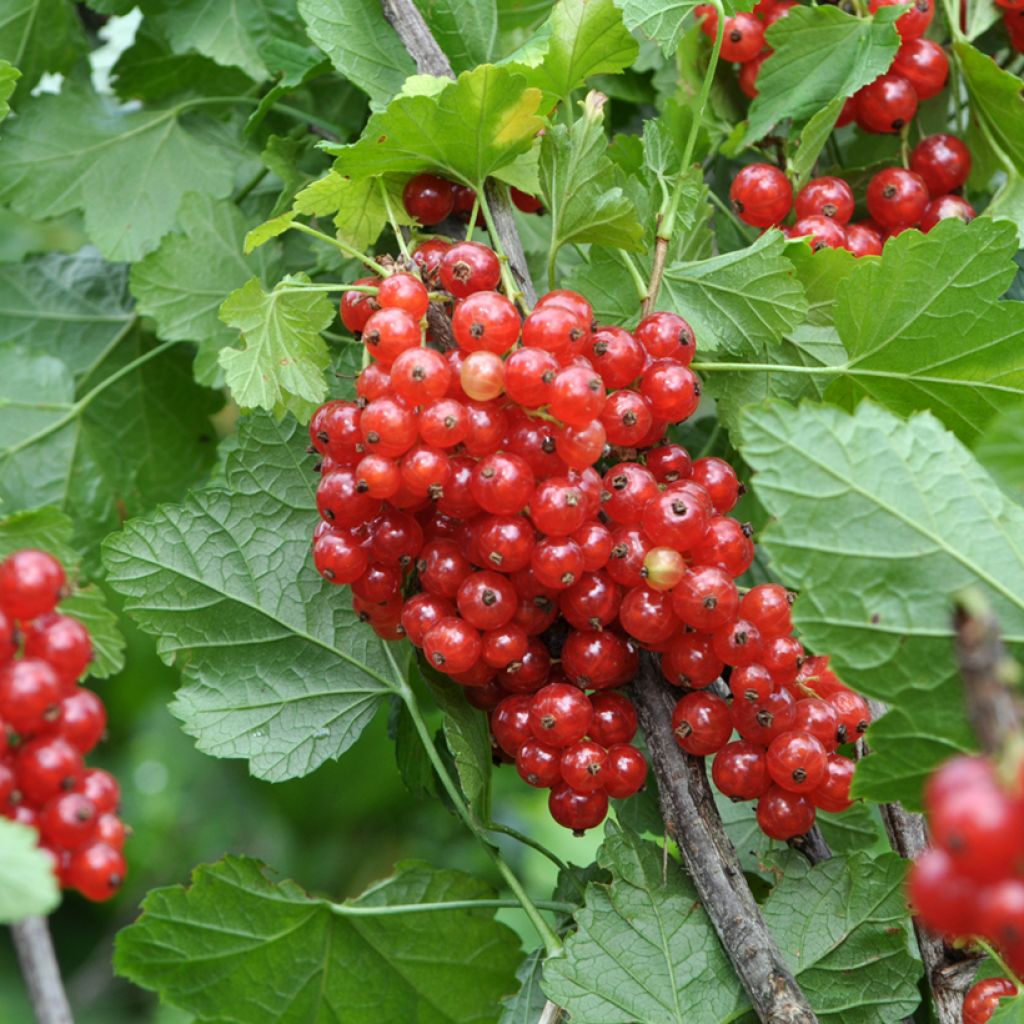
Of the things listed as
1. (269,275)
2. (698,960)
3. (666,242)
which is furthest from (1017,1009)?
(269,275)

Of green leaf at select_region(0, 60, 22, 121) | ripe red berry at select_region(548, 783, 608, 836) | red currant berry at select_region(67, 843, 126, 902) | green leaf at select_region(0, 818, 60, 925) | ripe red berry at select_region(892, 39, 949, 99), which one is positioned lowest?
ripe red berry at select_region(548, 783, 608, 836)

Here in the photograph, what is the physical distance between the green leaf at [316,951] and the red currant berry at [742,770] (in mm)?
272

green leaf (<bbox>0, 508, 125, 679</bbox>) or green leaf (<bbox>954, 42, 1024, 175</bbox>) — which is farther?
green leaf (<bbox>954, 42, 1024, 175</bbox>)

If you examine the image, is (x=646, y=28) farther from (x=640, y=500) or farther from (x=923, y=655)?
(x=923, y=655)

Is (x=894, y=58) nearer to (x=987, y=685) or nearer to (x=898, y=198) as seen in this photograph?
(x=898, y=198)

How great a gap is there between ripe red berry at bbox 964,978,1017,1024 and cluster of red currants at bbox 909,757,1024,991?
48 cm

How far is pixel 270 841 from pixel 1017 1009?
168cm

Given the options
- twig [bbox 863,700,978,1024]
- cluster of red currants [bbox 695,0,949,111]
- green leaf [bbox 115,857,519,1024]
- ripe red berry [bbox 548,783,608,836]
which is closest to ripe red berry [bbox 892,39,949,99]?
cluster of red currants [bbox 695,0,949,111]

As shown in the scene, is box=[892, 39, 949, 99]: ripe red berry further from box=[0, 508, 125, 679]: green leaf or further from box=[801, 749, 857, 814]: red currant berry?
box=[0, 508, 125, 679]: green leaf

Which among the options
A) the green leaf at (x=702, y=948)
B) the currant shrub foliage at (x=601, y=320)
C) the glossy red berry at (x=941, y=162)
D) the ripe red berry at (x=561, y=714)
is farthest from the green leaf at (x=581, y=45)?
the green leaf at (x=702, y=948)

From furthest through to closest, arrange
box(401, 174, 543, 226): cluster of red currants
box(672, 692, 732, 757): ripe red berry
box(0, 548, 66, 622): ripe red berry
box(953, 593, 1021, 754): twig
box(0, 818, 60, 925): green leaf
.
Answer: box(401, 174, 543, 226): cluster of red currants, box(672, 692, 732, 757): ripe red berry, box(0, 548, 66, 622): ripe red berry, box(0, 818, 60, 925): green leaf, box(953, 593, 1021, 754): twig

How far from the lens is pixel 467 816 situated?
962 mm

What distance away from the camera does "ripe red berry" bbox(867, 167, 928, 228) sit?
110cm

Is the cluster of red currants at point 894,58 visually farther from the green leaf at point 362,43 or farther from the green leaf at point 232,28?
the green leaf at point 232,28
